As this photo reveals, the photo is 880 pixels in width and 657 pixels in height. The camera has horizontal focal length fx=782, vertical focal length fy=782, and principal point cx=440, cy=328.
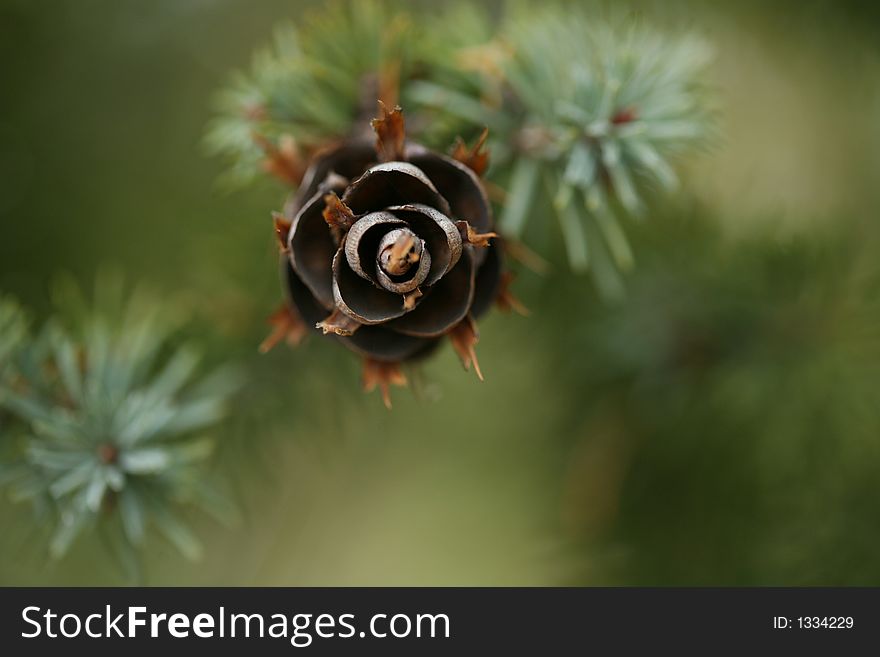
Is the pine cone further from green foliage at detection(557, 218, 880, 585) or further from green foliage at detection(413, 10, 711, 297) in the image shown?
green foliage at detection(557, 218, 880, 585)

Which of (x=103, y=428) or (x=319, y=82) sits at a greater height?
(x=319, y=82)

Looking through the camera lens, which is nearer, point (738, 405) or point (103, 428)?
point (103, 428)

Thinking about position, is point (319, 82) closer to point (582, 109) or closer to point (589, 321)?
point (582, 109)

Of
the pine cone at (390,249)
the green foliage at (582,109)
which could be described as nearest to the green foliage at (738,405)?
the green foliage at (582,109)

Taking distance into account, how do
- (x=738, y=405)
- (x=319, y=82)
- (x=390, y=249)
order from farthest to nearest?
(x=738, y=405)
(x=319, y=82)
(x=390, y=249)

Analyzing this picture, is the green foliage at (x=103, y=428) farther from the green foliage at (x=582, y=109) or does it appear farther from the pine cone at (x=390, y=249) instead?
the green foliage at (x=582, y=109)

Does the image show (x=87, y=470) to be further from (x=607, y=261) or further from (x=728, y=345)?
(x=728, y=345)

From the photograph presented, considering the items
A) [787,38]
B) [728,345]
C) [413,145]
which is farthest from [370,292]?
[787,38]

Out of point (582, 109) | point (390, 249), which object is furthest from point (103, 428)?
point (582, 109)
